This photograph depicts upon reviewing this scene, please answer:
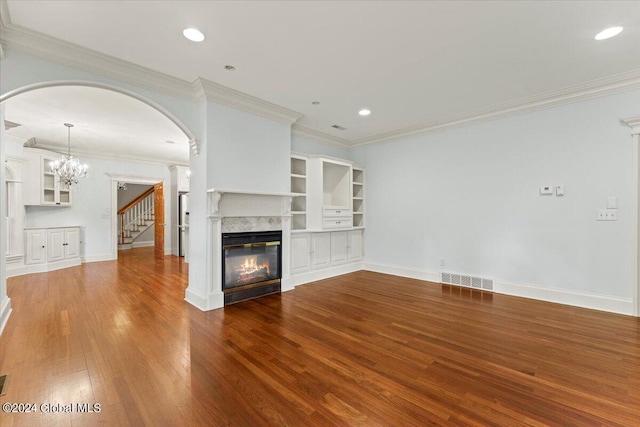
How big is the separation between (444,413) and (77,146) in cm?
→ 884

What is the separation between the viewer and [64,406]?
1.79 meters

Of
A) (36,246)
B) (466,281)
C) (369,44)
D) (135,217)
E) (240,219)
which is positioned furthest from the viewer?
(135,217)

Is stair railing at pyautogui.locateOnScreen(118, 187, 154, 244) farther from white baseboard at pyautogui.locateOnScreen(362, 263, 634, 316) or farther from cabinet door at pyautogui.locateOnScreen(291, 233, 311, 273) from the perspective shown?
white baseboard at pyautogui.locateOnScreen(362, 263, 634, 316)

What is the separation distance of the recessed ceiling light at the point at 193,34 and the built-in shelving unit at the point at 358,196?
163 inches

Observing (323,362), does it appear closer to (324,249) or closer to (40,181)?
(324,249)

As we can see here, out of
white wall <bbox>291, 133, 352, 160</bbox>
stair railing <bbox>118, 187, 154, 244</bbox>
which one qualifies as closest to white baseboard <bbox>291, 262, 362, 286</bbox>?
white wall <bbox>291, 133, 352, 160</bbox>

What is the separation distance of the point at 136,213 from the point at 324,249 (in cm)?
878

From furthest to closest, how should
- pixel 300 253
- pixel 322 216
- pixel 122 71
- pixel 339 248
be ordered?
pixel 339 248 → pixel 322 216 → pixel 300 253 → pixel 122 71

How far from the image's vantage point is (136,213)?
10.5 m

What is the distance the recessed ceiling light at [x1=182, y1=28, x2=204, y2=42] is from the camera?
8.12 feet

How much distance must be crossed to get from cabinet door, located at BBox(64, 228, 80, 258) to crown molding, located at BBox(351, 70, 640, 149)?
786 cm

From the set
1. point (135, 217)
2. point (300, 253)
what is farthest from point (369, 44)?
point (135, 217)

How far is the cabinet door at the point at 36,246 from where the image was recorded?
18.7 ft

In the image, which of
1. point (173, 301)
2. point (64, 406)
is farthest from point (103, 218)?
point (64, 406)
